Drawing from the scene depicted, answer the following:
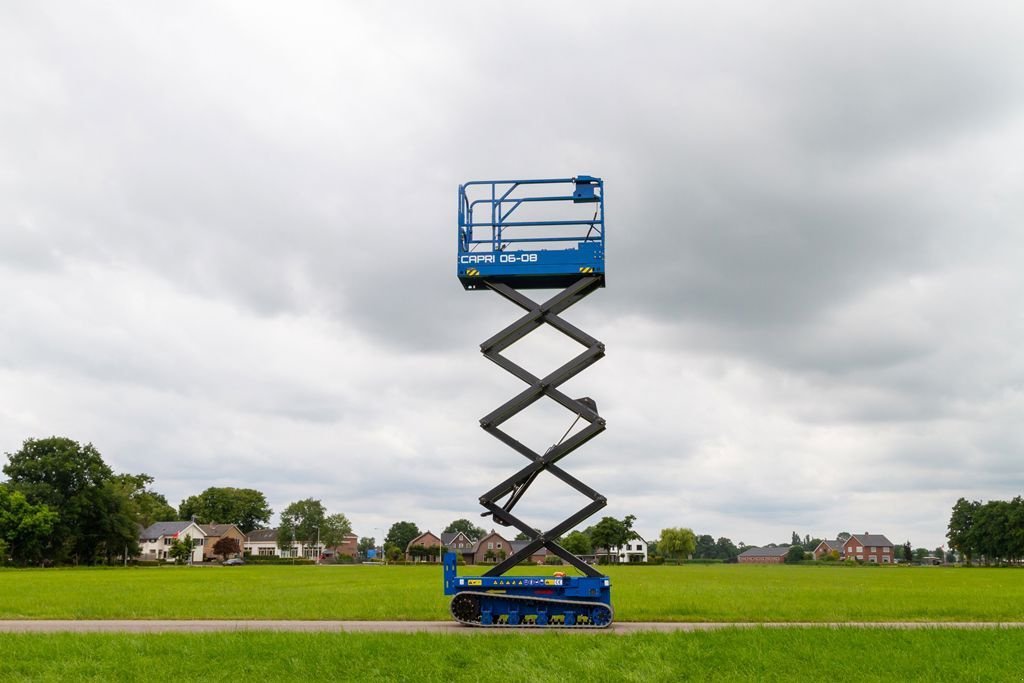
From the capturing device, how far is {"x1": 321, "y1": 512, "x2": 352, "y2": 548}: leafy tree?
17150 cm

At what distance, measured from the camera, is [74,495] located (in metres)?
96.8

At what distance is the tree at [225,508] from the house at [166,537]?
1957cm

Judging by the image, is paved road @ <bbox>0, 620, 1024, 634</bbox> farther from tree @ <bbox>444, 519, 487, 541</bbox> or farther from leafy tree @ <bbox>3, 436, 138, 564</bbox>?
tree @ <bbox>444, 519, 487, 541</bbox>

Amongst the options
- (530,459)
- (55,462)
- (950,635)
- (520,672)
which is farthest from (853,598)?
(55,462)

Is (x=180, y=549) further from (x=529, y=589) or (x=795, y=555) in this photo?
(x=795, y=555)

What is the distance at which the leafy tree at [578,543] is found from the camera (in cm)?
11688

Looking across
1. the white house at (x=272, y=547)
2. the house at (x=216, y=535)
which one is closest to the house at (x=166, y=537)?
the house at (x=216, y=535)

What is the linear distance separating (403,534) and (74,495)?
80.4 m

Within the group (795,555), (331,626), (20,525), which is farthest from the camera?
(795,555)

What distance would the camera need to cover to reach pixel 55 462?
9700 centimetres

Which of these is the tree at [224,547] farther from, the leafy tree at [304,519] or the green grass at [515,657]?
the green grass at [515,657]

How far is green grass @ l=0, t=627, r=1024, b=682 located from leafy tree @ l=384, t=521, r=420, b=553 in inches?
6064

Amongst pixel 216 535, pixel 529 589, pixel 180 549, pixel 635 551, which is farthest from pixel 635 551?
pixel 529 589

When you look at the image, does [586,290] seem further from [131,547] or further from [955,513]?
[955,513]
